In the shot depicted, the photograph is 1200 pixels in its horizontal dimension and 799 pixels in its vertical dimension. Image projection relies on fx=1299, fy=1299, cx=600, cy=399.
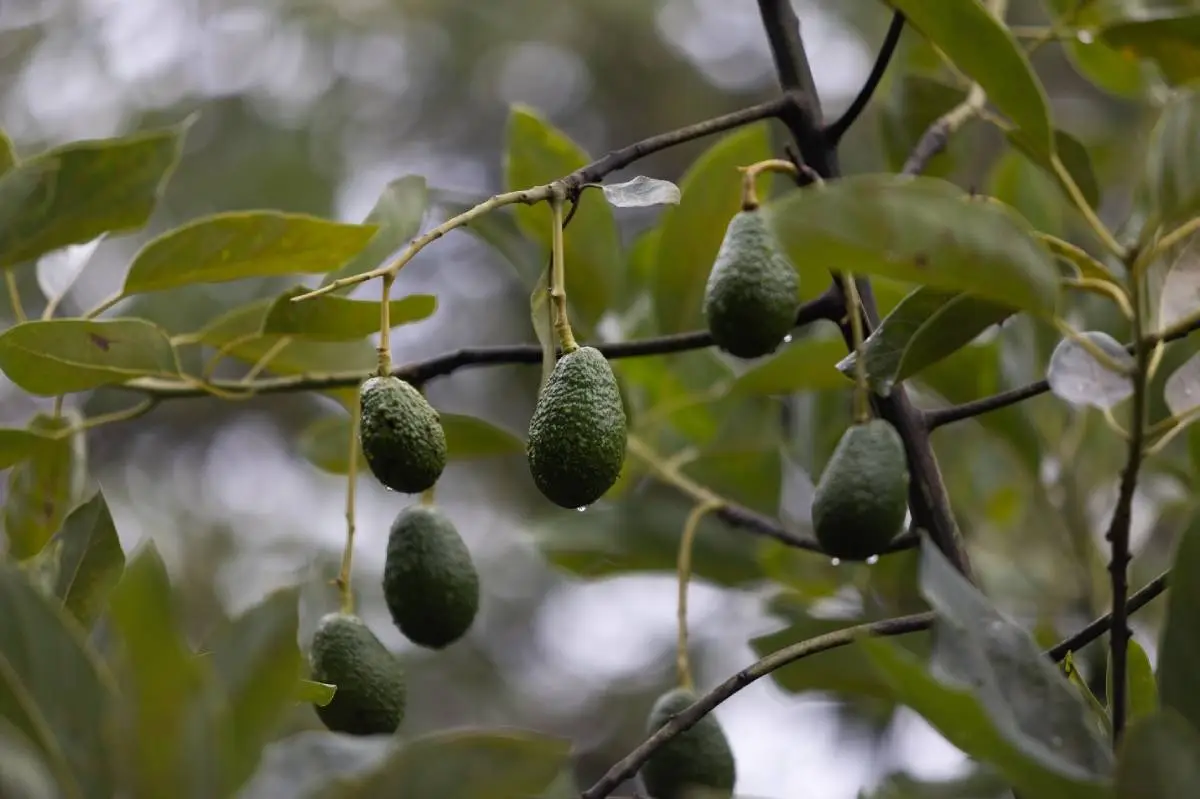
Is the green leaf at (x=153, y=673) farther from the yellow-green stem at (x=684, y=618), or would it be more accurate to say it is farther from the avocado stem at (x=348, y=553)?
the yellow-green stem at (x=684, y=618)

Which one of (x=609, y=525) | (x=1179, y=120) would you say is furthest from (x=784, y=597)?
(x=1179, y=120)

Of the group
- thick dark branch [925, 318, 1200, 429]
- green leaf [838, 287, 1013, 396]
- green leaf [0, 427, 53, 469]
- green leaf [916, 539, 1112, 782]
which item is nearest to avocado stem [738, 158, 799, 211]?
green leaf [838, 287, 1013, 396]

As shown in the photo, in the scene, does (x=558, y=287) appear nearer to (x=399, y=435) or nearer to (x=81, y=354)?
(x=399, y=435)

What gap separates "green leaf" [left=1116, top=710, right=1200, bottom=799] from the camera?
600 mm

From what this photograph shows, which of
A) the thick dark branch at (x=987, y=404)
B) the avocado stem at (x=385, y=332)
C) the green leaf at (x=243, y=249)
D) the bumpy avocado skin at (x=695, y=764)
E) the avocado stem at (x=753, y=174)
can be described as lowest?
the bumpy avocado skin at (x=695, y=764)

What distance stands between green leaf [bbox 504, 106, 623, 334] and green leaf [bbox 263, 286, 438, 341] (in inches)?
8.3

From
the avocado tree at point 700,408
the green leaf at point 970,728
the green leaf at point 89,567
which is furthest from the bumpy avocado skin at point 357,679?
the green leaf at point 970,728

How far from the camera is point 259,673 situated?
2.05 feet

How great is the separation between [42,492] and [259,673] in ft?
2.50

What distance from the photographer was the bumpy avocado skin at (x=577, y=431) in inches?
34.4

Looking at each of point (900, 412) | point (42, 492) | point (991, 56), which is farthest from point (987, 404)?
point (42, 492)

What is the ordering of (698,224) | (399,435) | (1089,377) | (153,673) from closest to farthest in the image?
(153,673)
(1089,377)
(399,435)
(698,224)

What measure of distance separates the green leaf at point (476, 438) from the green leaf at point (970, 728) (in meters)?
0.78

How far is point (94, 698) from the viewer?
0.61 meters
